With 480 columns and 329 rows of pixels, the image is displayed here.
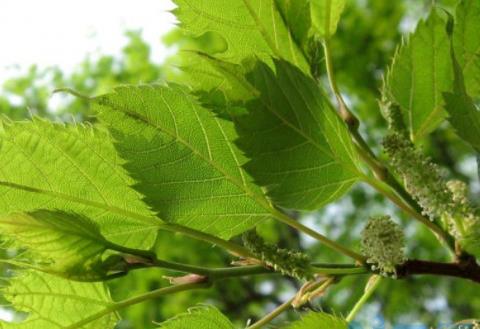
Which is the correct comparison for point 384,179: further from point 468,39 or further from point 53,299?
point 53,299

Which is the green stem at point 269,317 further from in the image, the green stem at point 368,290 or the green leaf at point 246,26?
the green leaf at point 246,26

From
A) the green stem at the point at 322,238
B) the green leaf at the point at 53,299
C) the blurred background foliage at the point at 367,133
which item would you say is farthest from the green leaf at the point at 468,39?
the blurred background foliage at the point at 367,133

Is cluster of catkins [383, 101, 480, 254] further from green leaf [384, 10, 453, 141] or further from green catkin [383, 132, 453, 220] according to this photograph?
green leaf [384, 10, 453, 141]

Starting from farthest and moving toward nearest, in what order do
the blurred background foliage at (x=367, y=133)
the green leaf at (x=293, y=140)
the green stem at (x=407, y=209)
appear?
the blurred background foliage at (x=367, y=133)
the green stem at (x=407, y=209)
the green leaf at (x=293, y=140)

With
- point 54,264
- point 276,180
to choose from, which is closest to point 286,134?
point 276,180

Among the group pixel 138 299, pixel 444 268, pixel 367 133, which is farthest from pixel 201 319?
pixel 367 133

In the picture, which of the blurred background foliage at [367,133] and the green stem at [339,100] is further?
the blurred background foliage at [367,133]

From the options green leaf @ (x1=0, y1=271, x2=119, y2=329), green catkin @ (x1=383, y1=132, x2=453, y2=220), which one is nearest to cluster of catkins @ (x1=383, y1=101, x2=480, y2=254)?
green catkin @ (x1=383, y1=132, x2=453, y2=220)
